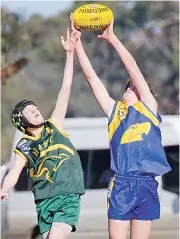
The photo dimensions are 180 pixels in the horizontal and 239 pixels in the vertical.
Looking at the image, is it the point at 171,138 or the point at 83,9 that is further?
the point at 171,138

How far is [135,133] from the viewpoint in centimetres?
739

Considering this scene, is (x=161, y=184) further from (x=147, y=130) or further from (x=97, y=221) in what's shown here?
(x=147, y=130)

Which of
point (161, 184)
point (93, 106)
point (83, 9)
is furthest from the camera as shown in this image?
point (93, 106)

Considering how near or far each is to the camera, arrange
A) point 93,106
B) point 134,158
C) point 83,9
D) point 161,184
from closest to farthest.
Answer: point 134,158 → point 83,9 → point 161,184 → point 93,106

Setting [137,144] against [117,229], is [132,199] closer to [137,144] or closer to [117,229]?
[117,229]

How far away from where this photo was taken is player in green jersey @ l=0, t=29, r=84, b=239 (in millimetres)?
7523

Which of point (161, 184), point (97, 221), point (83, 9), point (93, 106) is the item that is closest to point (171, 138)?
point (161, 184)

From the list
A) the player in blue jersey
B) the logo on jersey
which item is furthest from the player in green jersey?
the logo on jersey

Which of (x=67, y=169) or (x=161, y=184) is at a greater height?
(x=67, y=169)

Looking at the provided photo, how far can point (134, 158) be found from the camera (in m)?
7.37

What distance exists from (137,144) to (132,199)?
46cm

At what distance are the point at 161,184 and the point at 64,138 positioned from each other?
5.75 metres

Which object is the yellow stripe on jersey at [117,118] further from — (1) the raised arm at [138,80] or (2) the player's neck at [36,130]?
(2) the player's neck at [36,130]

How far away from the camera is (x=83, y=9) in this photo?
785cm
